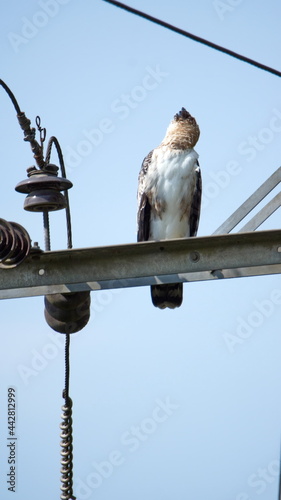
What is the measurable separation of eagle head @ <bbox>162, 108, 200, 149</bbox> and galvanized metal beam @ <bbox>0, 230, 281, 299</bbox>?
9.47 feet

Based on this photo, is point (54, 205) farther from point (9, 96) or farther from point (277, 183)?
point (277, 183)

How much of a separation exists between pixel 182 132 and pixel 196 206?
2.12 ft

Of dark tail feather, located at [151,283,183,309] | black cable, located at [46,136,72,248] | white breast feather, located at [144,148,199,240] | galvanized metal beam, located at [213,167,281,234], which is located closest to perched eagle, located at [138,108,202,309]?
white breast feather, located at [144,148,199,240]

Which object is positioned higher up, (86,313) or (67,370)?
(86,313)

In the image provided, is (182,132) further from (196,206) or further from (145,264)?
(145,264)

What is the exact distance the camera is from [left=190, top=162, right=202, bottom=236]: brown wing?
258 inches

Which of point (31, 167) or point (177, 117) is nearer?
point (31, 167)

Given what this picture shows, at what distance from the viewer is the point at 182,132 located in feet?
22.0

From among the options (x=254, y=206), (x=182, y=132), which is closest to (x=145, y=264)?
(x=254, y=206)

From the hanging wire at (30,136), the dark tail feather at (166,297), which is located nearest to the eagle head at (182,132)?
the dark tail feather at (166,297)

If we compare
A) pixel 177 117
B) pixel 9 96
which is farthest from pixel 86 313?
pixel 177 117

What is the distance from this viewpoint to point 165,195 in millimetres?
6422

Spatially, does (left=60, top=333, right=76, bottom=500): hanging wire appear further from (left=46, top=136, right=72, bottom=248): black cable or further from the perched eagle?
the perched eagle

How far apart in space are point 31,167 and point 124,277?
0.90 metres
